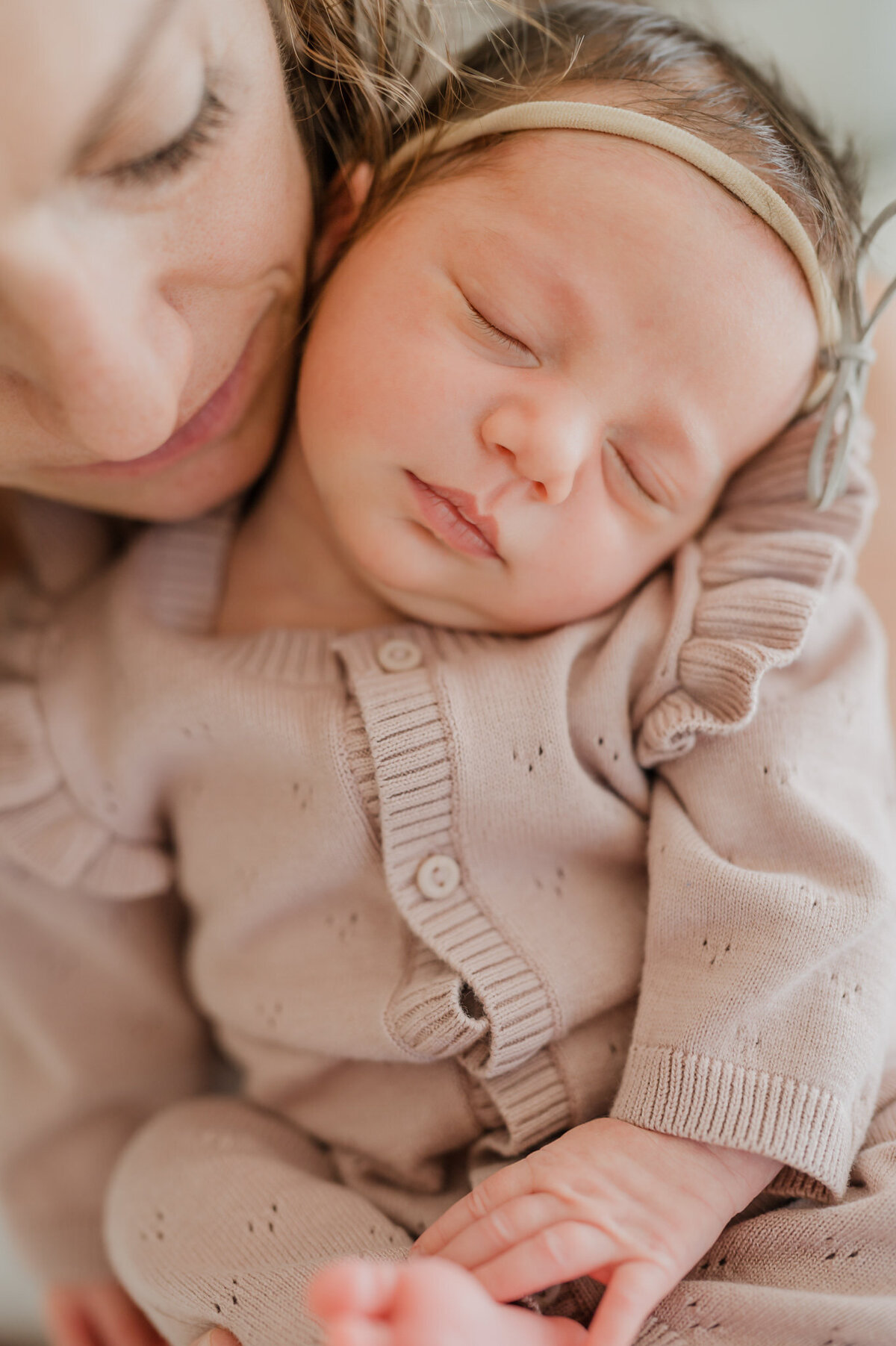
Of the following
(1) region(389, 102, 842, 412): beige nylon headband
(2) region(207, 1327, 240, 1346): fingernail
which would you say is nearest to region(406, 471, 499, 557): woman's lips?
(1) region(389, 102, 842, 412): beige nylon headband

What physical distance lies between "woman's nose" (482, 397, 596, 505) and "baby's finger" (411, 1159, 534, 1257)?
57 cm

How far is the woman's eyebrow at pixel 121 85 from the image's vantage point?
2.15ft

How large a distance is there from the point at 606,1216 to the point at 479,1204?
0.11 m

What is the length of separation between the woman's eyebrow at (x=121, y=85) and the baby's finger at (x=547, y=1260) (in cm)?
83

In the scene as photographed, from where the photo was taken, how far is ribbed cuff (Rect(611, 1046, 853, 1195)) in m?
0.83

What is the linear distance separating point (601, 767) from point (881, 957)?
310 mm

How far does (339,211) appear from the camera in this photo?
41.7 inches

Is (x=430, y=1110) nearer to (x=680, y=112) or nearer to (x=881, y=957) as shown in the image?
(x=881, y=957)

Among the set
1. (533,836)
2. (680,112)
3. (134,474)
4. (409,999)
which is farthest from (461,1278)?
(680,112)

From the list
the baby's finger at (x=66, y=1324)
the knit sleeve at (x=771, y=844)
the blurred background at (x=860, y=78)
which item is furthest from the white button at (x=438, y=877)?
the baby's finger at (x=66, y=1324)

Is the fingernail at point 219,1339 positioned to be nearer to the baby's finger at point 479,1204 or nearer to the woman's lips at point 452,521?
the baby's finger at point 479,1204

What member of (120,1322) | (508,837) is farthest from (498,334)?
(120,1322)

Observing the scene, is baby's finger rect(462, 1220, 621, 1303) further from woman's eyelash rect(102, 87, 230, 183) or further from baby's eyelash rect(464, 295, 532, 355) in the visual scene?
woman's eyelash rect(102, 87, 230, 183)

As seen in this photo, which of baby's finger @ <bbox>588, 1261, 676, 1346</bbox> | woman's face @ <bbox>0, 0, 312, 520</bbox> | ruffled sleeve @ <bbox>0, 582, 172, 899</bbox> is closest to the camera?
woman's face @ <bbox>0, 0, 312, 520</bbox>
